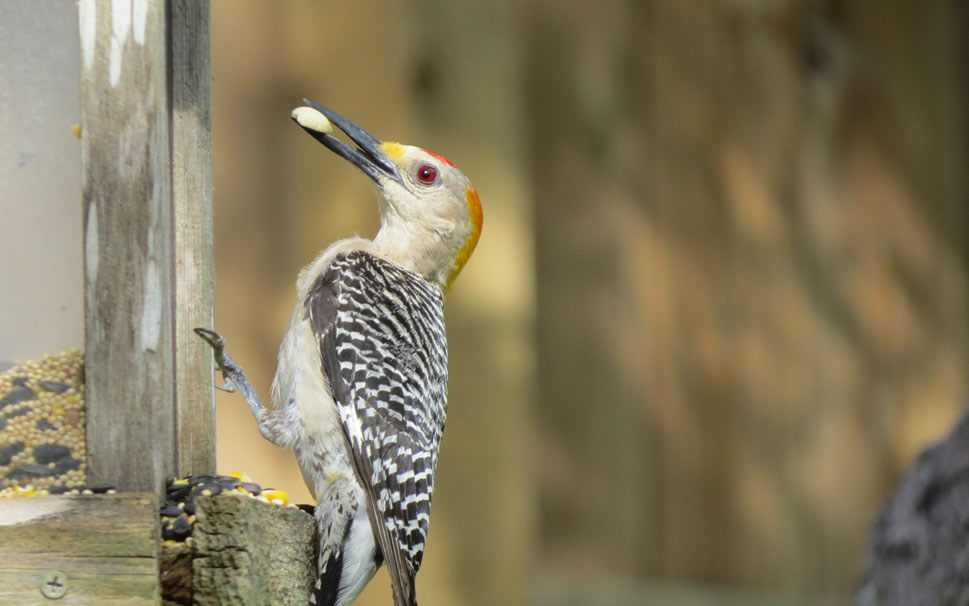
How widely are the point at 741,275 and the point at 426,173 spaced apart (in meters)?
2.01

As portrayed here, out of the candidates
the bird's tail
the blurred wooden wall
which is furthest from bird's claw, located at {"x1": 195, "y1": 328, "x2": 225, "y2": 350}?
the blurred wooden wall

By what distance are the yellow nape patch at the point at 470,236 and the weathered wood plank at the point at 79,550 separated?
6.98 ft

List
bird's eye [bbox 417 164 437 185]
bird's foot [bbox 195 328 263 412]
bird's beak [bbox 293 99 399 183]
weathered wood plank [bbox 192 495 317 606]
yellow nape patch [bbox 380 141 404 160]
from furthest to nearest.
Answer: bird's eye [bbox 417 164 437 185] → yellow nape patch [bbox 380 141 404 160] → bird's beak [bbox 293 99 399 183] → bird's foot [bbox 195 328 263 412] → weathered wood plank [bbox 192 495 317 606]

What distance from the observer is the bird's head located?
4.49 meters

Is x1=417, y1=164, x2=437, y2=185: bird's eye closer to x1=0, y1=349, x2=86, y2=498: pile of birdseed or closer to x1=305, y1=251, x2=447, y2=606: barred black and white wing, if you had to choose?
x1=305, y1=251, x2=447, y2=606: barred black and white wing

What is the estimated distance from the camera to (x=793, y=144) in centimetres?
618

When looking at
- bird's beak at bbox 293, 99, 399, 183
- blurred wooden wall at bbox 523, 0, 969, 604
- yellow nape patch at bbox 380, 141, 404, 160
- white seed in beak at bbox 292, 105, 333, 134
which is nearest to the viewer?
white seed in beak at bbox 292, 105, 333, 134

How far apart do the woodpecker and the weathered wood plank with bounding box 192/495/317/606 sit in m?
0.31

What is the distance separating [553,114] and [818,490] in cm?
227

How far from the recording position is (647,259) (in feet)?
18.7

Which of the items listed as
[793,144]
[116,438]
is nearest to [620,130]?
[793,144]

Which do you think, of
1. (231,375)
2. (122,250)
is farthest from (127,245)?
(231,375)

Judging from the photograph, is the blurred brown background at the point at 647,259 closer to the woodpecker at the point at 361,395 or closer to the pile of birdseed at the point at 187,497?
the woodpecker at the point at 361,395

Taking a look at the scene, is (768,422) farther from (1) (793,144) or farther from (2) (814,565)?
(1) (793,144)
